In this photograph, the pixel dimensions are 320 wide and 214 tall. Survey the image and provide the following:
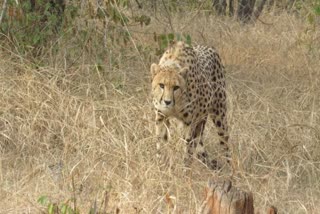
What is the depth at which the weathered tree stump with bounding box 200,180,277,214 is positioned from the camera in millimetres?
3912

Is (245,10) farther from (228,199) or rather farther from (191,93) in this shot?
(228,199)

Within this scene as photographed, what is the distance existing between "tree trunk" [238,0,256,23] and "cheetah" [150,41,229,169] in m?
4.24

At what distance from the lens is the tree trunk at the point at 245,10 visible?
36.8 feet

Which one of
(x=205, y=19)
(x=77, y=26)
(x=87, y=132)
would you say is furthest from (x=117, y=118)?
(x=205, y=19)

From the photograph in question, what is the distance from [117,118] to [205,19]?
4.10 m

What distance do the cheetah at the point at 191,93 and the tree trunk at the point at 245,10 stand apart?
4.24 meters

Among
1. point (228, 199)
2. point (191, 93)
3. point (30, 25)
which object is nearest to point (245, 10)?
point (30, 25)

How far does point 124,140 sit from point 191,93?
2.95ft

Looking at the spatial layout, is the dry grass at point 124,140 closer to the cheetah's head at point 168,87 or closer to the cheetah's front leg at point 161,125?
the cheetah's front leg at point 161,125

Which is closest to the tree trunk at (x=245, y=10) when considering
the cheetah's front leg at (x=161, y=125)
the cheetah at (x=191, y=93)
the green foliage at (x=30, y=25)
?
the green foliage at (x=30, y=25)

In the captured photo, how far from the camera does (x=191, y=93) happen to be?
21.5ft

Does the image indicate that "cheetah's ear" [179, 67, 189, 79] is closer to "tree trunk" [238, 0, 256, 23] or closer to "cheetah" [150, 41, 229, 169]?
"cheetah" [150, 41, 229, 169]

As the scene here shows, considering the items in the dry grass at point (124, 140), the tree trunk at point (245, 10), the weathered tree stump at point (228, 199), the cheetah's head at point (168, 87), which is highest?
the weathered tree stump at point (228, 199)

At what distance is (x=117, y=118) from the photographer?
6.34m
